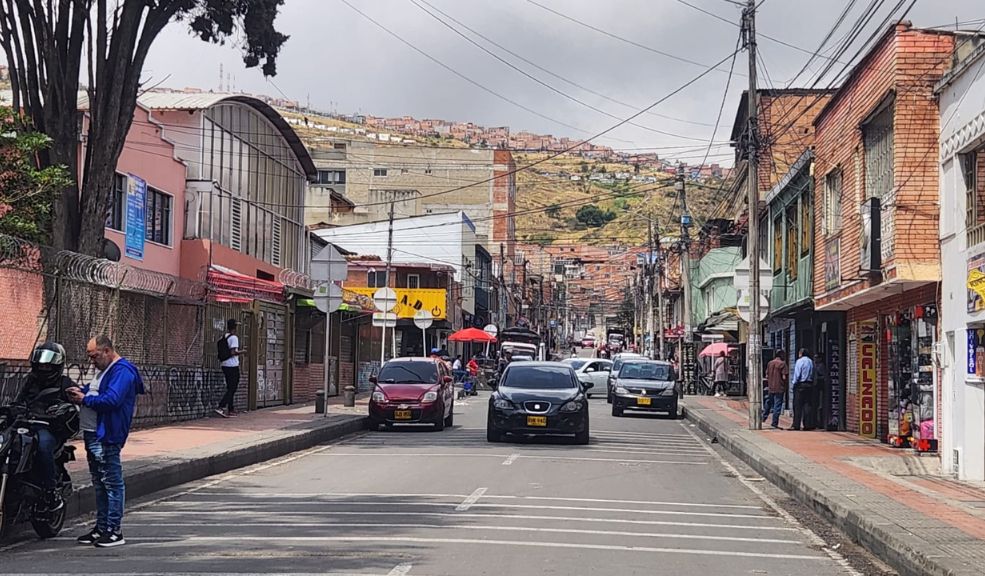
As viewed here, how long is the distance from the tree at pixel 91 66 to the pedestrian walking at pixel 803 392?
13.2 meters

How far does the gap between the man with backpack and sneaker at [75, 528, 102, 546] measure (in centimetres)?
1528

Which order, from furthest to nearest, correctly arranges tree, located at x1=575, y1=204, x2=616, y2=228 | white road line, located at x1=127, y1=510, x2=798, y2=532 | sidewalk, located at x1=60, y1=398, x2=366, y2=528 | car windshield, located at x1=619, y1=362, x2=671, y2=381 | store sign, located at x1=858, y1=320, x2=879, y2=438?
tree, located at x1=575, y1=204, x2=616, y2=228
car windshield, located at x1=619, y1=362, x2=671, y2=381
store sign, located at x1=858, y1=320, x2=879, y2=438
sidewalk, located at x1=60, y1=398, x2=366, y2=528
white road line, located at x1=127, y1=510, x2=798, y2=532

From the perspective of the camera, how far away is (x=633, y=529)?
39.7 ft

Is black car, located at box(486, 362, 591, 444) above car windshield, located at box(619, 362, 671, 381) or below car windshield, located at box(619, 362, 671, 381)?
below

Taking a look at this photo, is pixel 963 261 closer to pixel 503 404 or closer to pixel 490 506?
pixel 490 506

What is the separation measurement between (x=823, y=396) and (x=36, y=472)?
21817 millimetres

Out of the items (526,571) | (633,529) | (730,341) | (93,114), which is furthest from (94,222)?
(730,341)

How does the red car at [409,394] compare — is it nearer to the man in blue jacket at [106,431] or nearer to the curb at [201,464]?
the curb at [201,464]

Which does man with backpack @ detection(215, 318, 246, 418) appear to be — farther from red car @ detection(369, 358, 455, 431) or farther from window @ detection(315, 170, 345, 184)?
window @ detection(315, 170, 345, 184)

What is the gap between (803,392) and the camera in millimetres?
27078

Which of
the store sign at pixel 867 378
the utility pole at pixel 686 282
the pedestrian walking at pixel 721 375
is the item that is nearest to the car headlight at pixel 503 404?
the store sign at pixel 867 378

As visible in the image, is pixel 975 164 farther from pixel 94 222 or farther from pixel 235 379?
pixel 235 379

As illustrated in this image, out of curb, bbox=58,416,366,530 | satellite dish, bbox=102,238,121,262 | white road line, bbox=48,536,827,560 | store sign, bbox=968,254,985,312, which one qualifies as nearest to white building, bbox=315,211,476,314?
satellite dish, bbox=102,238,121,262

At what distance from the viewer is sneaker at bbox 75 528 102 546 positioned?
1035 cm
